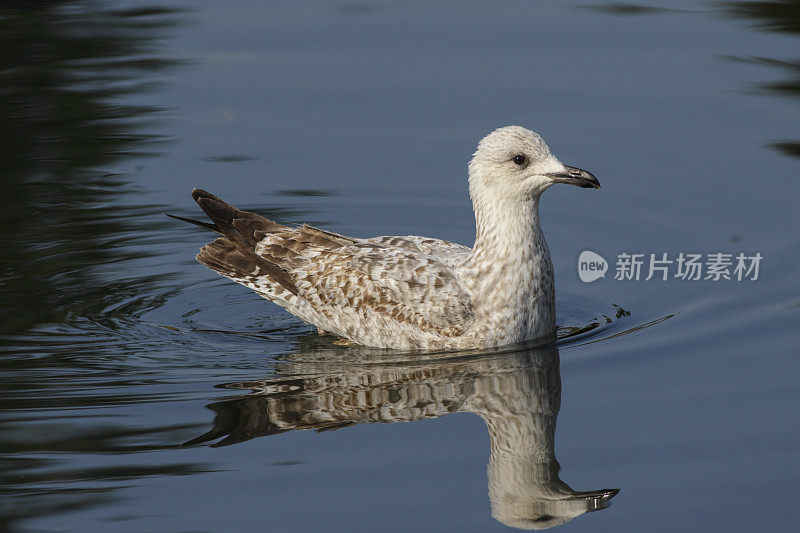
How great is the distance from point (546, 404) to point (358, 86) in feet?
22.4

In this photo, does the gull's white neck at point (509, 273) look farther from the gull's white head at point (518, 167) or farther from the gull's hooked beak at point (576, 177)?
the gull's hooked beak at point (576, 177)

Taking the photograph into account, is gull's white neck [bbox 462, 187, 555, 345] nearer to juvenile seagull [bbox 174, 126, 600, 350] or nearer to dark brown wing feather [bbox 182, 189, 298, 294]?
juvenile seagull [bbox 174, 126, 600, 350]

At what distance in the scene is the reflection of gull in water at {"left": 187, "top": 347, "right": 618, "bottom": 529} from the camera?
7.80 meters

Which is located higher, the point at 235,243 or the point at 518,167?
the point at 518,167

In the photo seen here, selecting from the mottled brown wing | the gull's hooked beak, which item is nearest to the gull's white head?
the gull's hooked beak

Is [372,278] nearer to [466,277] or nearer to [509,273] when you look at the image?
[466,277]

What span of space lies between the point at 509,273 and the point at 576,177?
89 cm

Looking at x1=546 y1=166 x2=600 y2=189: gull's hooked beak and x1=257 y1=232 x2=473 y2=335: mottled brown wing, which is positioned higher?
x1=546 y1=166 x2=600 y2=189: gull's hooked beak

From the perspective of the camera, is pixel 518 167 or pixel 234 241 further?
pixel 234 241

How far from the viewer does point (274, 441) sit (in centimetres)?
837

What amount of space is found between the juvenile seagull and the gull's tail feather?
1.09 ft

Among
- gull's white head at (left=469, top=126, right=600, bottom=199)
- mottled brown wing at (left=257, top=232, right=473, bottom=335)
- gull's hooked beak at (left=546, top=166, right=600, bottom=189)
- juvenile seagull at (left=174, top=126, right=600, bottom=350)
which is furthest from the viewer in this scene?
mottled brown wing at (left=257, top=232, right=473, bottom=335)

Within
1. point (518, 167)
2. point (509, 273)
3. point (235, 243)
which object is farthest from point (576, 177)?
point (235, 243)

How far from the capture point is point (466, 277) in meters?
10.1
